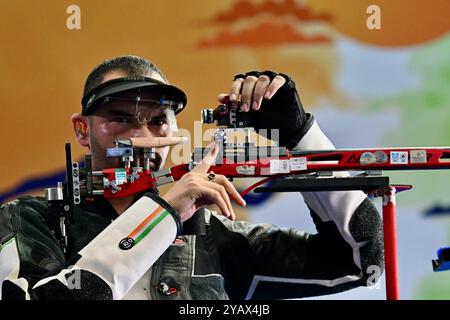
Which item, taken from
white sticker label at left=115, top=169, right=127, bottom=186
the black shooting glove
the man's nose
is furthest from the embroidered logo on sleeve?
the black shooting glove

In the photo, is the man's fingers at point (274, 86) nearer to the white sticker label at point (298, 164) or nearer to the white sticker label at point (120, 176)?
the white sticker label at point (298, 164)

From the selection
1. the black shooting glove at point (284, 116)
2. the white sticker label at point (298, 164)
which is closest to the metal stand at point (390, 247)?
the white sticker label at point (298, 164)

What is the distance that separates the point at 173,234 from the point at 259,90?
0.46m

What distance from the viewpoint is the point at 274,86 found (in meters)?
2.06

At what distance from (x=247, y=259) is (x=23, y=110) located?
89 cm

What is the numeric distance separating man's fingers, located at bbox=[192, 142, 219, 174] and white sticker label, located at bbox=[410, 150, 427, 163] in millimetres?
479

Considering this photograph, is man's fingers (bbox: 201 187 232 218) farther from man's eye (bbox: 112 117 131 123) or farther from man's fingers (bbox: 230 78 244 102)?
man's eye (bbox: 112 117 131 123)

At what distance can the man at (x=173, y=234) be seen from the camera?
178 centimetres

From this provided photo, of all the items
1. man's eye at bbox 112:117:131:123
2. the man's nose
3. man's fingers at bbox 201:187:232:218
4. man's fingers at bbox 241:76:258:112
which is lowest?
man's fingers at bbox 201:187:232:218

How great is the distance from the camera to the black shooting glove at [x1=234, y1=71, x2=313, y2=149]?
217 cm

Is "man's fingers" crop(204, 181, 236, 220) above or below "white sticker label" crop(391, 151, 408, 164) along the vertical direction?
below

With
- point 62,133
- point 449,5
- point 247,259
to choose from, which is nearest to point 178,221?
point 247,259

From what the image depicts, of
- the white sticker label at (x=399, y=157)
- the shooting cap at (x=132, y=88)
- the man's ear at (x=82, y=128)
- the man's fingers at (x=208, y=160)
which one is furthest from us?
the man's ear at (x=82, y=128)

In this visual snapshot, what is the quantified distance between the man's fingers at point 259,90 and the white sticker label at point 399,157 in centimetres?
35
